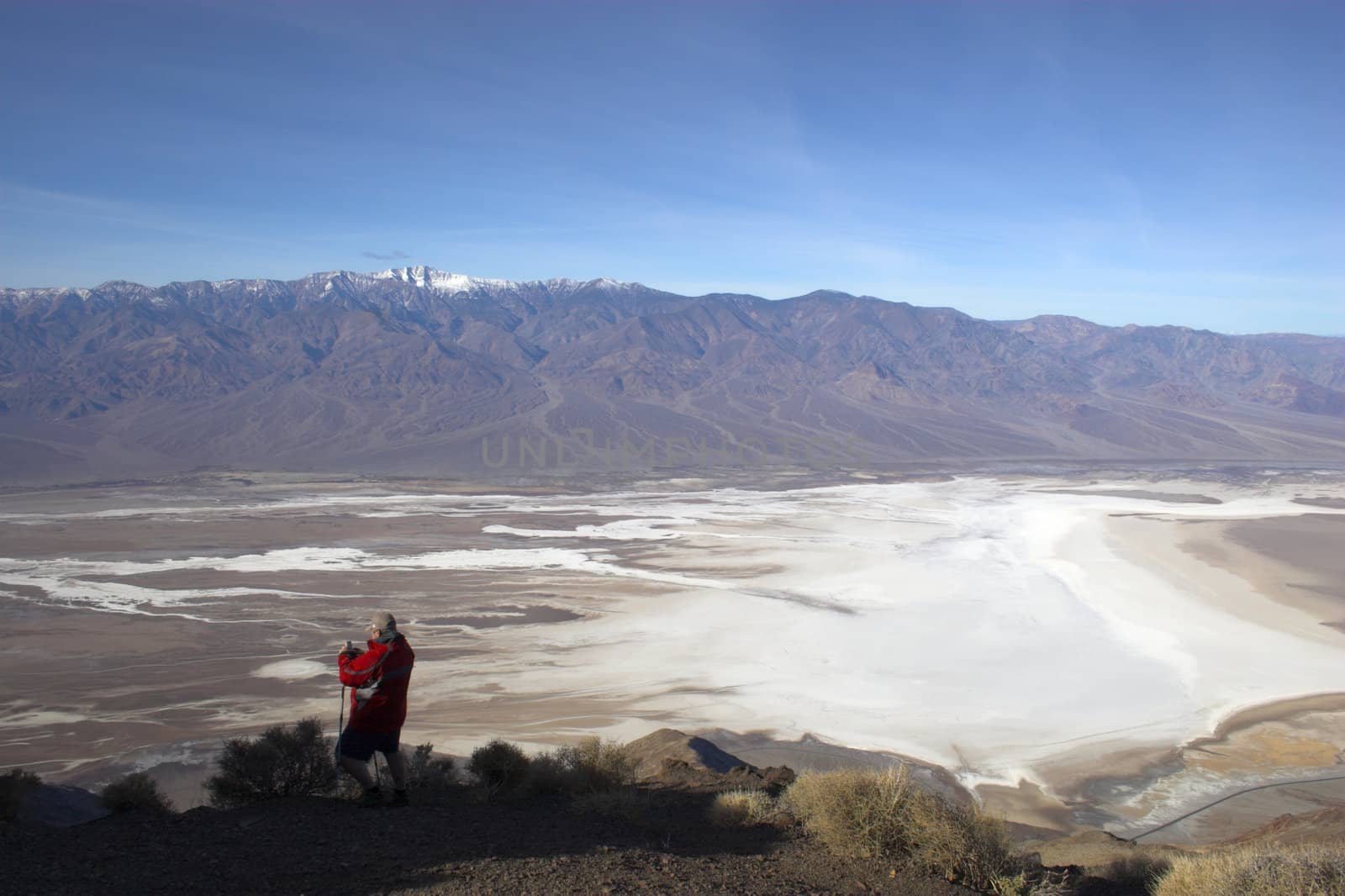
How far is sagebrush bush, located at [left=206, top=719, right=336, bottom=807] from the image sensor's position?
7449 millimetres

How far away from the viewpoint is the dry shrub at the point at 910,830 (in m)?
5.92

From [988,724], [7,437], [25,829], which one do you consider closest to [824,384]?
[7,437]

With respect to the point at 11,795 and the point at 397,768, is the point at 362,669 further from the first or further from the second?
the point at 11,795

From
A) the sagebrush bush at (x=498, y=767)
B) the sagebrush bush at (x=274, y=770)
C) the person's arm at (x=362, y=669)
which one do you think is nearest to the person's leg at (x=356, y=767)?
the person's arm at (x=362, y=669)

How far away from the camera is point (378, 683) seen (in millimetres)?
6555

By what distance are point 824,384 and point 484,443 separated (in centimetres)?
7851

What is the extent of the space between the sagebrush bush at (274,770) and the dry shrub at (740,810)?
11.1 feet

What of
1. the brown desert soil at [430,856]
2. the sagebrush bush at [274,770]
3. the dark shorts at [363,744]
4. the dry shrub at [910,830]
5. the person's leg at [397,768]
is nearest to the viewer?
the brown desert soil at [430,856]

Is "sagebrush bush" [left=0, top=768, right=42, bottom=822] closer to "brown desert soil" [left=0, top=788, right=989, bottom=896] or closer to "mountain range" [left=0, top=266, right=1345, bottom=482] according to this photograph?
"brown desert soil" [left=0, top=788, right=989, bottom=896]

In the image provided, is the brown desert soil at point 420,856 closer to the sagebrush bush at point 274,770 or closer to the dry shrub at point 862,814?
the dry shrub at point 862,814

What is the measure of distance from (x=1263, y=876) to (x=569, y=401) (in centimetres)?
12803

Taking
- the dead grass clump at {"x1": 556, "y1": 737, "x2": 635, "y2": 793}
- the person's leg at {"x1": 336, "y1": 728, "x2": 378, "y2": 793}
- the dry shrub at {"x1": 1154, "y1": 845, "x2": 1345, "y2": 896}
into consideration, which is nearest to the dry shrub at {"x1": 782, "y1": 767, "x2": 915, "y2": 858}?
the dry shrub at {"x1": 1154, "y1": 845, "x2": 1345, "y2": 896}

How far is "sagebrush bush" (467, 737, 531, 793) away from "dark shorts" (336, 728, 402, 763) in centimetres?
141

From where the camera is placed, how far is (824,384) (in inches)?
6152
